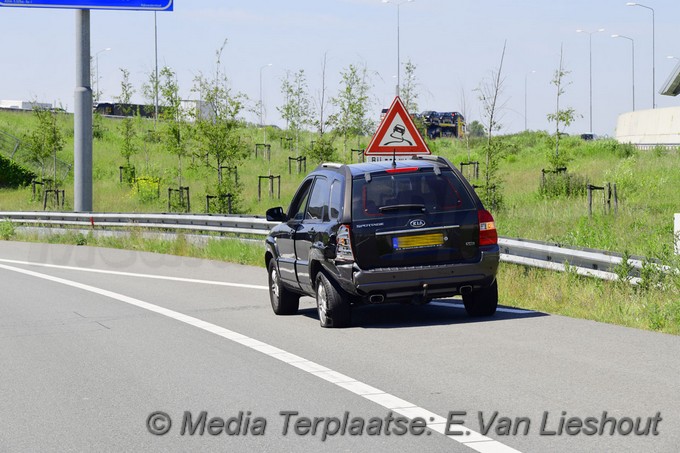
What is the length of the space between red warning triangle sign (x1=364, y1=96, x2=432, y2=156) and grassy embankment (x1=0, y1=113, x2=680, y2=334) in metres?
2.82

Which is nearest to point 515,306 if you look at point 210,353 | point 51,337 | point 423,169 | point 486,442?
point 423,169

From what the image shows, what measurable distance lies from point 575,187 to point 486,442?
34.0 metres

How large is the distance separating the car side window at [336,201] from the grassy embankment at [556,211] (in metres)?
2.68

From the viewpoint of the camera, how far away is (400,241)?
11438 millimetres

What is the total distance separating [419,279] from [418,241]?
374 mm

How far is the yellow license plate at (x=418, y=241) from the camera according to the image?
450 inches

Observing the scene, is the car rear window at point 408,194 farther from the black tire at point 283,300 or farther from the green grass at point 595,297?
the black tire at point 283,300

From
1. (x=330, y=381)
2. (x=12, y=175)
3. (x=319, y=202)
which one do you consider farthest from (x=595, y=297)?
(x=12, y=175)

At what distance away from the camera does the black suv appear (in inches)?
449

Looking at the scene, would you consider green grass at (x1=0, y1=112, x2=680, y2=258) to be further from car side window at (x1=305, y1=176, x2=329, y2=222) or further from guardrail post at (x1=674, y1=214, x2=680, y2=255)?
car side window at (x1=305, y1=176, x2=329, y2=222)

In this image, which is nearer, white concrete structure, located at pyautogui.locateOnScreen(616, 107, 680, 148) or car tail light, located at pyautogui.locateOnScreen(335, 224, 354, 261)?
car tail light, located at pyautogui.locateOnScreen(335, 224, 354, 261)

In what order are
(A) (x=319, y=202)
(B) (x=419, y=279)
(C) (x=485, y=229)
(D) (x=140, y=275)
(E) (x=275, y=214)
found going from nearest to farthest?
Result: (B) (x=419, y=279) < (C) (x=485, y=229) < (A) (x=319, y=202) < (E) (x=275, y=214) < (D) (x=140, y=275)

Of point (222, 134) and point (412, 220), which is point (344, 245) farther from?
point (222, 134)

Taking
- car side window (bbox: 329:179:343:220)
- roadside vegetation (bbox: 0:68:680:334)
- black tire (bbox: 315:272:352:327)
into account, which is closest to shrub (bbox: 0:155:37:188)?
roadside vegetation (bbox: 0:68:680:334)
